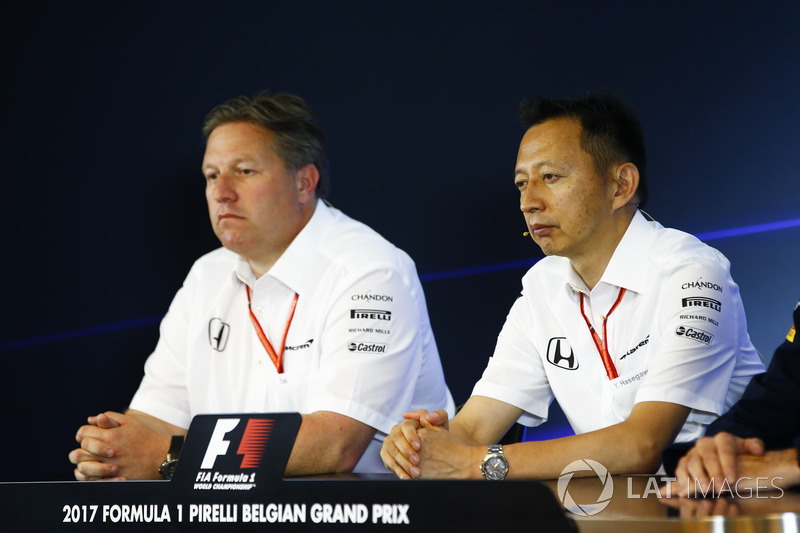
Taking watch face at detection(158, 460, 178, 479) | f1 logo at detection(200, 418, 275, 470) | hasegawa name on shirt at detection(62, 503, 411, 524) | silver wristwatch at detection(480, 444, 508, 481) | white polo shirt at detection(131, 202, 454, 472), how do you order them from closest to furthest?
hasegawa name on shirt at detection(62, 503, 411, 524) < f1 logo at detection(200, 418, 275, 470) < silver wristwatch at detection(480, 444, 508, 481) < watch face at detection(158, 460, 178, 479) < white polo shirt at detection(131, 202, 454, 472)

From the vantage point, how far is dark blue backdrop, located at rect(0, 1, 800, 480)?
2.86 m

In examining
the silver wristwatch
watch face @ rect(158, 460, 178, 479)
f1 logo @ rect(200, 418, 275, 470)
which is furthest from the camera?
watch face @ rect(158, 460, 178, 479)

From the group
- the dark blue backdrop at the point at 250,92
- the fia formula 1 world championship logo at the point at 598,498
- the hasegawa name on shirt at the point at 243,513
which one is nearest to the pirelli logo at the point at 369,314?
the dark blue backdrop at the point at 250,92

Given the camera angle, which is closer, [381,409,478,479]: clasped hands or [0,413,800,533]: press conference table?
[0,413,800,533]: press conference table

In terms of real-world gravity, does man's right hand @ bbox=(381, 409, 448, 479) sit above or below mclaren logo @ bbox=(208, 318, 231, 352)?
below

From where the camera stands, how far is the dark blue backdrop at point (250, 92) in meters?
2.86

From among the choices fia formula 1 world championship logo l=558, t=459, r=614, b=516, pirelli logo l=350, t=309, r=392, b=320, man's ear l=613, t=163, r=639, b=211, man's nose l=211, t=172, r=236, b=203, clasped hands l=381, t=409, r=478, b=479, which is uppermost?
man's nose l=211, t=172, r=236, b=203

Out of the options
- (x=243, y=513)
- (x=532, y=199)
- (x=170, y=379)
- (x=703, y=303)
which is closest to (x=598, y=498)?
(x=243, y=513)

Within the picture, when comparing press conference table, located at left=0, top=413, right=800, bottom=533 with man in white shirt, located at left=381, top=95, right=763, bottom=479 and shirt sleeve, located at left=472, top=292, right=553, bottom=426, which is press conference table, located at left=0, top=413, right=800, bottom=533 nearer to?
man in white shirt, located at left=381, top=95, right=763, bottom=479

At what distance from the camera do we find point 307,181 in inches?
113

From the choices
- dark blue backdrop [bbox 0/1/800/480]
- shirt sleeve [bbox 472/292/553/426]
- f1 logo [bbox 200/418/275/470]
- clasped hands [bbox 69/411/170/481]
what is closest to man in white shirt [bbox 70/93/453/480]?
clasped hands [bbox 69/411/170/481]

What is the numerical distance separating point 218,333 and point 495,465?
128 centimetres

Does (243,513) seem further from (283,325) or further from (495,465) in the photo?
(283,325)

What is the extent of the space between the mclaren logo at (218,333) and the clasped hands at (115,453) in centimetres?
53
